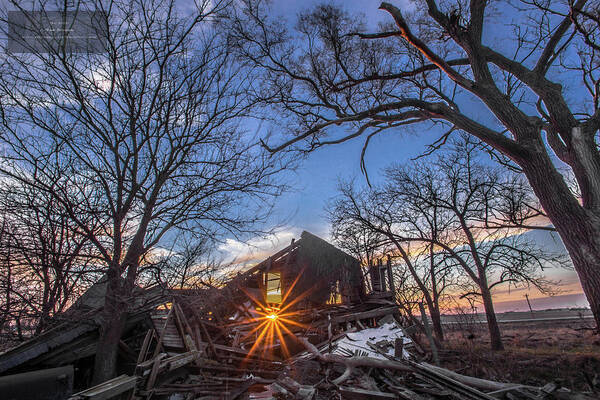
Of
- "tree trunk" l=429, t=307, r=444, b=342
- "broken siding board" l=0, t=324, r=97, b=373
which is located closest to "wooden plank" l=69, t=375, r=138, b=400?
"broken siding board" l=0, t=324, r=97, b=373

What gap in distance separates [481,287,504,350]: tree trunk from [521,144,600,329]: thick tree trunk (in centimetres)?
1027

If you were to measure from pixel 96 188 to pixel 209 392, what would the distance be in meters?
5.10

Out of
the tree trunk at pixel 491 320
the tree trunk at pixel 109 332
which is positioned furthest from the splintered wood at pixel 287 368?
the tree trunk at pixel 491 320

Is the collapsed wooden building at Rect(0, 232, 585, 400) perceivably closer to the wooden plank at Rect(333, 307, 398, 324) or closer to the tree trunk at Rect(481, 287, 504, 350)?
the wooden plank at Rect(333, 307, 398, 324)

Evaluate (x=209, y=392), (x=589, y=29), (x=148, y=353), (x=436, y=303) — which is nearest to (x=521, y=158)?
(x=589, y=29)

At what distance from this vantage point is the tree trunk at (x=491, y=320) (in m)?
12.4

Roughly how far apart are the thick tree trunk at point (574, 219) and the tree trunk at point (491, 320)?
33.7 ft

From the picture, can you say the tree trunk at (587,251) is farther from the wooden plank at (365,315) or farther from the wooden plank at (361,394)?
the wooden plank at (365,315)

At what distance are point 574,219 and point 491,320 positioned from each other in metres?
11.5

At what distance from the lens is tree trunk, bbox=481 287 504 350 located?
1243 cm

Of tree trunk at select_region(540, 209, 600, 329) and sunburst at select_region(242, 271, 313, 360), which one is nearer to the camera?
tree trunk at select_region(540, 209, 600, 329)

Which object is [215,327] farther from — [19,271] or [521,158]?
[521,158]

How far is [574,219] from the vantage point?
4.25 m

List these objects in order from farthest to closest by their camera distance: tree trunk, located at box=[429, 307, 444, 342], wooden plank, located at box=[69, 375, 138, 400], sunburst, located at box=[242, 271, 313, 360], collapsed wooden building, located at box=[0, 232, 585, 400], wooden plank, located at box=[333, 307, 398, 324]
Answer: tree trunk, located at box=[429, 307, 444, 342]
wooden plank, located at box=[333, 307, 398, 324]
sunburst, located at box=[242, 271, 313, 360]
collapsed wooden building, located at box=[0, 232, 585, 400]
wooden plank, located at box=[69, 375, 138, 400]
